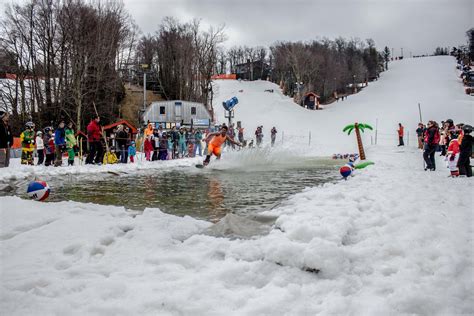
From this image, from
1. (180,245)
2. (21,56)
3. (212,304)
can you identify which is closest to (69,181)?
(180,245)

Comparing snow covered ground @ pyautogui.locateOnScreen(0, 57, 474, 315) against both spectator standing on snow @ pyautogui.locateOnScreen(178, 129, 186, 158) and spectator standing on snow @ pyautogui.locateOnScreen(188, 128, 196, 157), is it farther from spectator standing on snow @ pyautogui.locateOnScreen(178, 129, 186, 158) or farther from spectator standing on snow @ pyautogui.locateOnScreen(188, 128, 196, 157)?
spectator standing on snow @ pyautogui.locateOnScreen(188, 128, 196, 157)

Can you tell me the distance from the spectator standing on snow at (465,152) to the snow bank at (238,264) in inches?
236

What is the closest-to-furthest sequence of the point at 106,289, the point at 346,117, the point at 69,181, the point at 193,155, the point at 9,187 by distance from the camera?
the point at 106,289 < the point at 9,187 < the point at 69,181 < the point at 193,155 < the point at 346,117

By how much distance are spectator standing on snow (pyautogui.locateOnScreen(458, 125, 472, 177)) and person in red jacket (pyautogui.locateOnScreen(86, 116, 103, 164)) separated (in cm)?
1366

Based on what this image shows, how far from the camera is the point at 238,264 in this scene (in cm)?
360

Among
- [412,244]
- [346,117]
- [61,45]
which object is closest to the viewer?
[412,244]

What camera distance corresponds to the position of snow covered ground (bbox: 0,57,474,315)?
9.25 ft

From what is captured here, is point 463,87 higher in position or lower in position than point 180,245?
higher

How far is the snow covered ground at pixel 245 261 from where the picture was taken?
282 centimetres

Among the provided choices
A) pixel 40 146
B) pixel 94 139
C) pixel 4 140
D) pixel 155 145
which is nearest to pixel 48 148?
pixel 40 146

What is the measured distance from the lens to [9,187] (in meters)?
8.89

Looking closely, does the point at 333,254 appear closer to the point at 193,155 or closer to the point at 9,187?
the point at 9,187

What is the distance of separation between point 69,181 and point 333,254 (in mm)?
9833

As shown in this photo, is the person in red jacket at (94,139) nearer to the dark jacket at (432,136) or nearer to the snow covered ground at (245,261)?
the snow covered ground at (245,261)
